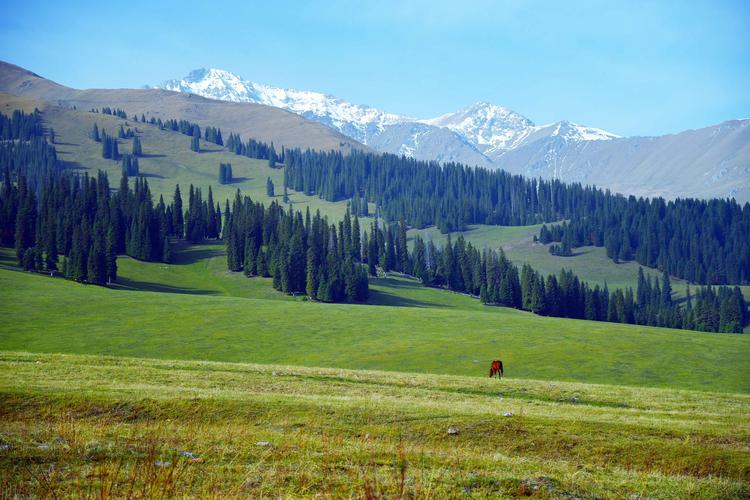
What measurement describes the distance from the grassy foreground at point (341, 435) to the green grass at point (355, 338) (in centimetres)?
3236

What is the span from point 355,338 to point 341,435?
63.2 metres

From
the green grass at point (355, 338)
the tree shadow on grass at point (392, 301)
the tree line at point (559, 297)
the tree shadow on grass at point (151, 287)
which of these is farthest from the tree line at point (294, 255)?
the green grass at point (355, 338)

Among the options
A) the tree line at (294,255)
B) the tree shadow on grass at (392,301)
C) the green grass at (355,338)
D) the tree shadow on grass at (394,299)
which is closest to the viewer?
the green grass at (355,338)

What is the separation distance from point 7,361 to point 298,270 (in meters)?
115

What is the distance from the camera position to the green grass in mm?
70125

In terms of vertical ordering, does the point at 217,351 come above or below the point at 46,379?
below

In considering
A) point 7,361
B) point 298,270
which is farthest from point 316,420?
point 298,270

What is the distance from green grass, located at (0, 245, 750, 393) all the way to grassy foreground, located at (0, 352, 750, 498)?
3236 centimetres

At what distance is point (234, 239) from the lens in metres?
168

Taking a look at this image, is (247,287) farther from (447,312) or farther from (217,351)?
(217,351)

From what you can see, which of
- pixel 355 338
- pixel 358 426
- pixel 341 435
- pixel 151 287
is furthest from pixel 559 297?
pixel 341 435

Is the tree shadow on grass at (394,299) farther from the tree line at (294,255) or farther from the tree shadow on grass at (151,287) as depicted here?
the tree shadow on grass at (151,287)

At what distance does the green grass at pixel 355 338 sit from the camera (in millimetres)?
70125

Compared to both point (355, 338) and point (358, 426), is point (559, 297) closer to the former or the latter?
point (355, 338)
